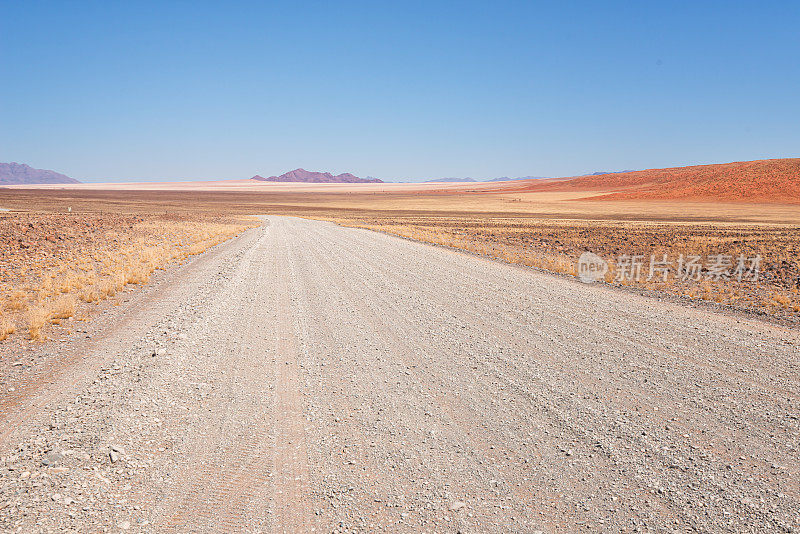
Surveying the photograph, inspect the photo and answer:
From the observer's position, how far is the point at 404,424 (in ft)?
16.4

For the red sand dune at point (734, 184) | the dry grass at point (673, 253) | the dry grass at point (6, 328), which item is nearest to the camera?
the dry grass at point (6, 328)

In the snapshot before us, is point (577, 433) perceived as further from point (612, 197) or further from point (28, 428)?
point (612, 197)

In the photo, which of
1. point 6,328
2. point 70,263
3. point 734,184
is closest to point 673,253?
point 6,328

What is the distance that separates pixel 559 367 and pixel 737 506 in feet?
10.2

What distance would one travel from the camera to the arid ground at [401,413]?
12.0 feet

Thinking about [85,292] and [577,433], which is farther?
[85,292]

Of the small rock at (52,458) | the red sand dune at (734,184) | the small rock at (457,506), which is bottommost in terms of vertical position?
the small rock at (457,506)

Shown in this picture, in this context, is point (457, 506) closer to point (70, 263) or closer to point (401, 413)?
point (401, 413)

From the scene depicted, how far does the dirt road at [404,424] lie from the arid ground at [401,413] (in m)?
0.02

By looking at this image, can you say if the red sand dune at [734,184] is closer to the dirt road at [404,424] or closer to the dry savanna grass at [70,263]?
the dry savanna grass at [70,263]

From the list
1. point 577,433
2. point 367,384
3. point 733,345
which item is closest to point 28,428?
point 367,384

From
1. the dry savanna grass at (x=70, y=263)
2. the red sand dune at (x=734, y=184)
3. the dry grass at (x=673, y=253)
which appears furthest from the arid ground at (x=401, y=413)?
the red sand dune at (x=734, y=184)

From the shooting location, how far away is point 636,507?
366cm

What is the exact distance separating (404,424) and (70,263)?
680 inches
